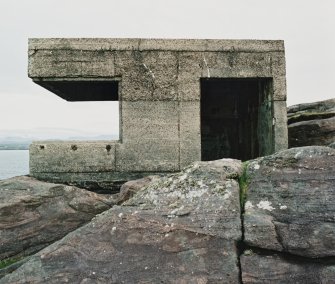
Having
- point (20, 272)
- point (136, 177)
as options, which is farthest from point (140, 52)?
point (20, 272)

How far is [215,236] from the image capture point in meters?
3.48

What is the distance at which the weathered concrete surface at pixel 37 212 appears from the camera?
507 centimetres

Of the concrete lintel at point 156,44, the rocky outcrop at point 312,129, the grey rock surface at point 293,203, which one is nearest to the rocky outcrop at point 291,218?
the grey rock surface at point 293,203

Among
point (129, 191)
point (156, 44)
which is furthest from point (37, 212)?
point (156, 44)

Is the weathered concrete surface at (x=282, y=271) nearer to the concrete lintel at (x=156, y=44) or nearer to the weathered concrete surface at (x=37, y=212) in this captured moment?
the weathered concrete surface at (x=37, y=212)

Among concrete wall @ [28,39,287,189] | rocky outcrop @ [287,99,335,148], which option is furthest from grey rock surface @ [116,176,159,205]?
rocky outcrop @ [287,99,335,148]

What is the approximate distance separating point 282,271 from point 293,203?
0.67 meters

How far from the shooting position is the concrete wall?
6.69 meters

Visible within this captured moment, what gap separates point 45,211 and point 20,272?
6.70ft

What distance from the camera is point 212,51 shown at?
689 centimetres

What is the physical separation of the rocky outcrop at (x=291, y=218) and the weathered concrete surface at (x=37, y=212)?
2622 mm

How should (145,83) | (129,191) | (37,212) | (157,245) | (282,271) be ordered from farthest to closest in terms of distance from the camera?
(145,83) < (129,191) < (37,212) < (157,245) < (282,271)

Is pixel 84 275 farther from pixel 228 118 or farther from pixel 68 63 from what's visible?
pixel 228 118

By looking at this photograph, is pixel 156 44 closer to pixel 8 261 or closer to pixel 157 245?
pixel 8 261
